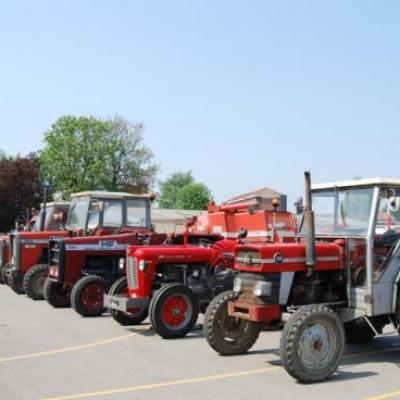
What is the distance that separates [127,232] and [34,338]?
515 cm

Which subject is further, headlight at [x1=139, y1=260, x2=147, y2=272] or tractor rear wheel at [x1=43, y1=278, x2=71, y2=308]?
tractor rear wheel at [x1=43, y1=278, x2=71, y2=308]

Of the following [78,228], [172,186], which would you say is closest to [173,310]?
[78,228]

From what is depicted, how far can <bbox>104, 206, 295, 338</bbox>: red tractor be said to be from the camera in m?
9.99

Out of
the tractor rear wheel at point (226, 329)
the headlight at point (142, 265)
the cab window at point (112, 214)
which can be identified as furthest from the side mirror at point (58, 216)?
the tractor rear wheel at point (226, 329)

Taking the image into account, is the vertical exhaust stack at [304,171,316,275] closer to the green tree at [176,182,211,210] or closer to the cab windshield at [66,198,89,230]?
the cab windshield at [66,198,89,230]

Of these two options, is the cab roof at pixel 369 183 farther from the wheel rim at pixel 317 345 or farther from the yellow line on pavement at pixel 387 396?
the yellow line on pavement at pixel 387 396

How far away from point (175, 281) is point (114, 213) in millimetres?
4846

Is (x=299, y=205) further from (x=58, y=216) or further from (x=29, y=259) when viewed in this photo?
(x=58, y=216)

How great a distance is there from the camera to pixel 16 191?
160 feet

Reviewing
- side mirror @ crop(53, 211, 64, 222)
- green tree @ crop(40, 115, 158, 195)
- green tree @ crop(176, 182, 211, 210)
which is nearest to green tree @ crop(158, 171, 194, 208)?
green tree @ crop(176, 182, 211, 210)

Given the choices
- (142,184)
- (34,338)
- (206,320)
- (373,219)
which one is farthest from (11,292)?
(142,184)

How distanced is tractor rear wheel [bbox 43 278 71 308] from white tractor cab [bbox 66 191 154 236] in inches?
57.6

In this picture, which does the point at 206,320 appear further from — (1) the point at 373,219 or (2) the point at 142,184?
(2) the point at 142,184

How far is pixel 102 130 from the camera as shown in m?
56.6
